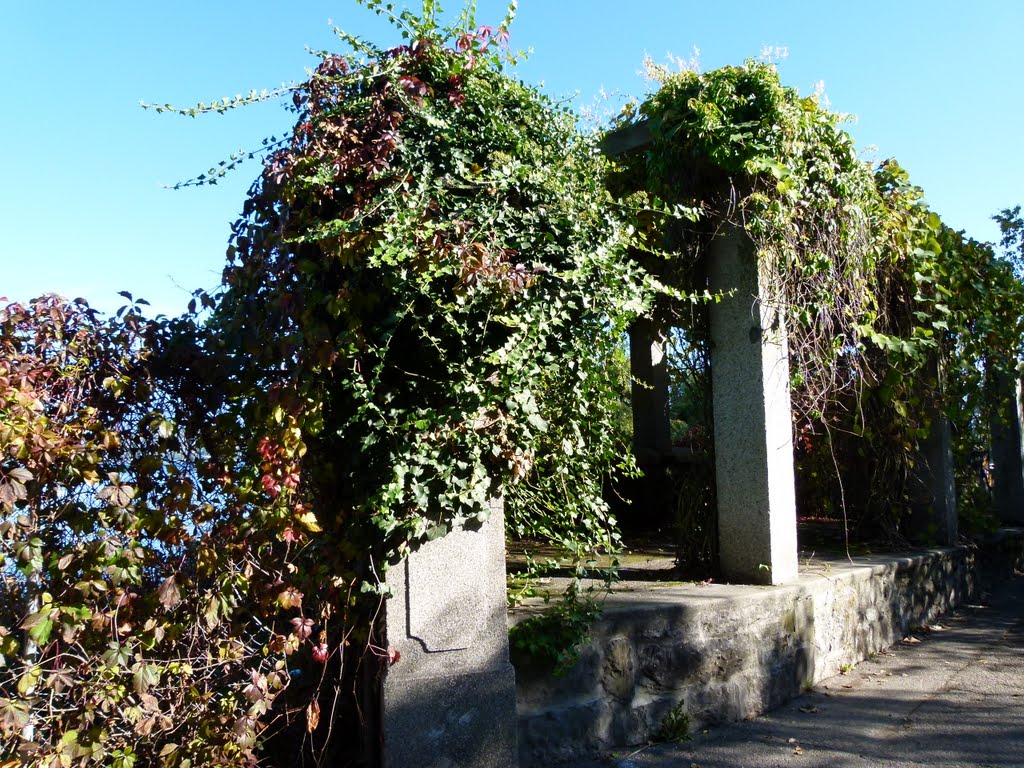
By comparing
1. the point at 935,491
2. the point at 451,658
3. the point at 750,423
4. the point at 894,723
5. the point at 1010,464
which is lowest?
the point at 894,723

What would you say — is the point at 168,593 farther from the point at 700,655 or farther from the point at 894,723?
the point at 894,723

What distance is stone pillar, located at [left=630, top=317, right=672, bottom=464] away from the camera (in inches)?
322

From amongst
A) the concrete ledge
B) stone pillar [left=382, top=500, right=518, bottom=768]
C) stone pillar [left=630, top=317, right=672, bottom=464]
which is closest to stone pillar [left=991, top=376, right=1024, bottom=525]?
stone pillar [left=630, top=317, right=672, bottom=464]

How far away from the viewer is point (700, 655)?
4191 mm

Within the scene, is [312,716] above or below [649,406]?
below

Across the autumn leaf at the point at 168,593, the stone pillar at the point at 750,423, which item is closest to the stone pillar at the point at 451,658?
the autumn leaf at the point at 168,593

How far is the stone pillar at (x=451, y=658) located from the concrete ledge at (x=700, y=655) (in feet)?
Answer: 0.81

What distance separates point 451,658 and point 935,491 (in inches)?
212

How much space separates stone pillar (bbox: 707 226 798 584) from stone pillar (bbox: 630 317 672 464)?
299 cm

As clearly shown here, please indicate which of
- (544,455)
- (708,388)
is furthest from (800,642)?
(544,455)

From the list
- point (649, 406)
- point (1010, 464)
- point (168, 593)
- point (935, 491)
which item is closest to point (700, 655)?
point (168, 593)

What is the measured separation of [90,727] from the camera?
2.66 meters

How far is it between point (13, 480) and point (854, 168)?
4.86m

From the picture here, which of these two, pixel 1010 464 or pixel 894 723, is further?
pixel 1010 464
